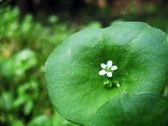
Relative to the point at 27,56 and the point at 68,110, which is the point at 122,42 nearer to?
the point at 68,110

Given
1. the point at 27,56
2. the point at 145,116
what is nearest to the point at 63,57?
the point at 145,116

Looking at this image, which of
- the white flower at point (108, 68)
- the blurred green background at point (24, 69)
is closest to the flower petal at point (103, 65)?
the white flower at point (108, 68)

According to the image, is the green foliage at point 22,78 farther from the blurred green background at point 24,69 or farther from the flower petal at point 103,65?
the flower petal at point 103,65

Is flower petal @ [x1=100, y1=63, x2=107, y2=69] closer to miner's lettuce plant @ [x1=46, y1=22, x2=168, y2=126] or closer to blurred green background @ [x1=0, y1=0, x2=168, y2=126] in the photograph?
miner's lettuce plant @ [x1=46, y1=22, x2=168, y2=126]

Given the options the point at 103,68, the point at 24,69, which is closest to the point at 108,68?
the point at 103,68

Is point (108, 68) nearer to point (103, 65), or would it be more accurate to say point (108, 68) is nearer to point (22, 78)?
point (103, 65)

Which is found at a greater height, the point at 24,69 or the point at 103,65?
the point at 24,69

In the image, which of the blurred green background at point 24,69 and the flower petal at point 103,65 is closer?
the flower petal at point 103,65
